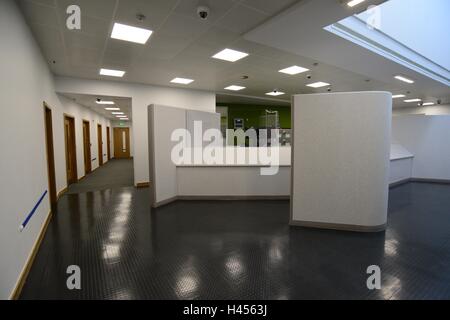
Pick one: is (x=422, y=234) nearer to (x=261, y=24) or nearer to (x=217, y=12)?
(x=261, y=24)

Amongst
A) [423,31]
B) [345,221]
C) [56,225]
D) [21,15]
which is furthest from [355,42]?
[56,225]

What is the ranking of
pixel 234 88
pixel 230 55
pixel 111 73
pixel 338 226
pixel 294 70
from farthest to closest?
pixel 234 88 < pixel 111 73 < pixel 294 70 < pixel 230 55 < pixel 338 226

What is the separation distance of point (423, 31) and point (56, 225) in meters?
9.76

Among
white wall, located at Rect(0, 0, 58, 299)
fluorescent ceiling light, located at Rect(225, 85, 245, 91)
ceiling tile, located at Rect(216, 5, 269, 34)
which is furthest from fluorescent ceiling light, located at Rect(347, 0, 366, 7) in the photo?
fluorescent ceiling light, located at Rect(225, 85, 245, 91)

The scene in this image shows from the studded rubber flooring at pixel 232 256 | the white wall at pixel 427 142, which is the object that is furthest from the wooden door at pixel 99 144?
the white wall at pixel 427 142

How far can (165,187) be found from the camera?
5.26 m

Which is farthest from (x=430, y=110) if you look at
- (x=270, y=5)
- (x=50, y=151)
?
(x=50, y=151)

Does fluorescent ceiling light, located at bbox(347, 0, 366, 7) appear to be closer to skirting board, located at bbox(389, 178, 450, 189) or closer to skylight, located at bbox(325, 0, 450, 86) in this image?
skylight, located at bbox(325, 0, 450, 86)

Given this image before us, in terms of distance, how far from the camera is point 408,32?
5.70 m

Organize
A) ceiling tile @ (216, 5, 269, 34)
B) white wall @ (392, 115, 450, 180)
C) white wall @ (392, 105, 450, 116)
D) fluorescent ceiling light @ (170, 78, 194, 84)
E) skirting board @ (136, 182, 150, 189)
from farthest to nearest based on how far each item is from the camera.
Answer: white wall @ (392, 105, 450, 116)
white wall @ (392, 115, 450, 180)
skirting board @ (136, 182, 150, 189)
fluorescent ceiling light @ (170, 78, 194, 84)
ceiling tile @ (216, 5, 269, 34)

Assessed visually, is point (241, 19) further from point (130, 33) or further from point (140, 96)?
point (140, 96)

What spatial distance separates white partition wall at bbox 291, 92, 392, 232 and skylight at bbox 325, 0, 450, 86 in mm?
1301

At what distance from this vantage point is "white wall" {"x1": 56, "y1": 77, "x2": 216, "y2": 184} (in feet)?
21.0

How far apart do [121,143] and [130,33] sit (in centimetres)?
1496
